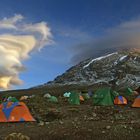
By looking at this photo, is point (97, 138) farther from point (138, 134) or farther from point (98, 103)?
point (98, 103)

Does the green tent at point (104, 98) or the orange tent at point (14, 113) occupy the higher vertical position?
the green tent at point (104, 98)

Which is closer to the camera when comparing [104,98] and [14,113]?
[14,113]

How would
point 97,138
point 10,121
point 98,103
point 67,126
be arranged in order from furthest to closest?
1. point 98,103
2. point 10,121
3. point 67,126
4. point 97,138

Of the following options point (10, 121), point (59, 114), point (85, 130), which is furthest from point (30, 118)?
point (85, 130)

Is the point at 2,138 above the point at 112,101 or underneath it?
underneath

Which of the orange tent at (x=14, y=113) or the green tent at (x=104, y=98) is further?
the green tent at (x=104, y=98)

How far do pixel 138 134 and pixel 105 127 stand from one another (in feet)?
6.89

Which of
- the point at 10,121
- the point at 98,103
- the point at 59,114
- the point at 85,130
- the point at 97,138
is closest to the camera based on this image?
the point at 97,138

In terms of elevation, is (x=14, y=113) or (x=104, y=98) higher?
(x=104, y=98)

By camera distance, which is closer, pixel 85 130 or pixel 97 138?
pixel 97 138

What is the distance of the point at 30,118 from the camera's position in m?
26.6

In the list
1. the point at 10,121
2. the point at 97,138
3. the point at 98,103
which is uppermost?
the point at 98,103

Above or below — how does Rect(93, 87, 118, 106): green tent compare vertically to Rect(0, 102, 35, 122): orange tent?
above

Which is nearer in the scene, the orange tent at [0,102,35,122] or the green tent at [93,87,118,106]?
the orange tent at [0,102,35,122]
